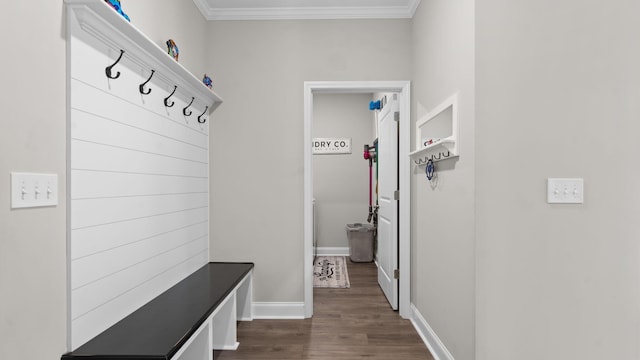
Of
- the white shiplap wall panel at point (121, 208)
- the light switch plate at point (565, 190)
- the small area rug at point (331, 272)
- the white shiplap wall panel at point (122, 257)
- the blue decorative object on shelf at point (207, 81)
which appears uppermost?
the blue decorative object on shelf at point (207, 81)

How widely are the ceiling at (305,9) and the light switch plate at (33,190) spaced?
2129mm

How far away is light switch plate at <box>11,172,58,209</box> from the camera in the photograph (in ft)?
3.57

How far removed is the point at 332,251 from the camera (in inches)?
213

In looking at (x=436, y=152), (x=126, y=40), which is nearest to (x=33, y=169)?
(x=126, y=40)

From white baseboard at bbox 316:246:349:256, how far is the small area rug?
0.14 m

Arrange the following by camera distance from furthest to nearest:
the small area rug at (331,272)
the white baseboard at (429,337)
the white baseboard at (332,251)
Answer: the white baseboard at (332,251) < the small area rug at (331,272) < the white baseboard at (429,337)

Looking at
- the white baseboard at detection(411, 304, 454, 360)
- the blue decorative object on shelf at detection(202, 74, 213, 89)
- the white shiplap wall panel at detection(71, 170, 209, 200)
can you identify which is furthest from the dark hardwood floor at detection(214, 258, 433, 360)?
the blue decorative object on shelf at detection(202, 74, 213, 89)

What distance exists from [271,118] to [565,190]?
2.13m

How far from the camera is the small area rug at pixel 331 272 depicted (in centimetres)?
385

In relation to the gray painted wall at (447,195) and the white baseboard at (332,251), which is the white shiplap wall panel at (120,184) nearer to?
the gray painted wall at (447,195)

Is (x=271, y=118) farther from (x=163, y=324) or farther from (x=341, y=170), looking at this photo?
(x=341, y=170)

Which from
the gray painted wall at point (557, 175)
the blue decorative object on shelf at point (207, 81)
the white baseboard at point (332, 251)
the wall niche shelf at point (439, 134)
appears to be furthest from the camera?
the white baseboard at point (332, 251)

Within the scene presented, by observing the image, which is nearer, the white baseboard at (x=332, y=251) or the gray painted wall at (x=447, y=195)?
the gray painted wall at (x=447, y=195)

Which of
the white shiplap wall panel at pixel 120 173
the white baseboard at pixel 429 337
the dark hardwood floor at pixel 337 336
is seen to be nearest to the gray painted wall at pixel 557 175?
the white baseboard at pixel 429 337
